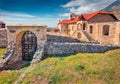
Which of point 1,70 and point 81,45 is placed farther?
point 81,45

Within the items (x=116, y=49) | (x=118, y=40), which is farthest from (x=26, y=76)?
(x=118, y=40)

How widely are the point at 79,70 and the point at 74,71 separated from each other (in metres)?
0.52

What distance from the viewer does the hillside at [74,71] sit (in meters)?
13.7

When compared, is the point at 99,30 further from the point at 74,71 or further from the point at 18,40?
the point at 74,71

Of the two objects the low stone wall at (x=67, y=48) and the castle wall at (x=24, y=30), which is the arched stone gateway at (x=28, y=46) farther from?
the low stone wall at (x=67, y=48)

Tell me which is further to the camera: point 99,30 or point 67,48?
point 99,30

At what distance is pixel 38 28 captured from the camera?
1841 cm

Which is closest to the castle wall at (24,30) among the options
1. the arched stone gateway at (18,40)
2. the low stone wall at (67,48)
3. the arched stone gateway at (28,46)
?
the arched stone gateway at (18,40)

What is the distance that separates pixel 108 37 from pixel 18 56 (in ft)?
55.5

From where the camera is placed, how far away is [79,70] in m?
14.6

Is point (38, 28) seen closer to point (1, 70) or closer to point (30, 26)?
point (30, 26)

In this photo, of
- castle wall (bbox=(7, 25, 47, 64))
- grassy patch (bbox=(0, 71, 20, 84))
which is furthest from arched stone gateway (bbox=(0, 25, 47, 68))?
grassy patch (bbox=(0, 71, 20, 84))

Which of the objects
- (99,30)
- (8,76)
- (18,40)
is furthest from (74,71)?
(99,30)

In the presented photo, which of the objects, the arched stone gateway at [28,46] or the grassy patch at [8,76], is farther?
the arched stone gateway at [28,46]
